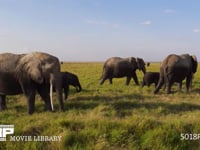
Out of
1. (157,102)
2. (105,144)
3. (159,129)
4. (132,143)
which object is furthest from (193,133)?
(157,102)

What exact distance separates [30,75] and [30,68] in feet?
0.70

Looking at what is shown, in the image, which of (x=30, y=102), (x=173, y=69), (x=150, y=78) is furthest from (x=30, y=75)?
(x=150, y=78)

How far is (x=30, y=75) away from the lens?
1041 centimetres

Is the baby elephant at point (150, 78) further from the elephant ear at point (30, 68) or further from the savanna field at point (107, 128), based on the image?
the elephant ear at point (30, 68)

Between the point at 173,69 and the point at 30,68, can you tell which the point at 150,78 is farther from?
the point at 30,68

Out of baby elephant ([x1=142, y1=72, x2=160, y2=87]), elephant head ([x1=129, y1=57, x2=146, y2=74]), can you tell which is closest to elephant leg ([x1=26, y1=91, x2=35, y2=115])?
baby elephant ([x1=142, y1=72, x2=160, y2=87])

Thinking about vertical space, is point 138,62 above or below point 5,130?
above

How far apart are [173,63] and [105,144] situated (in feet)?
27.0

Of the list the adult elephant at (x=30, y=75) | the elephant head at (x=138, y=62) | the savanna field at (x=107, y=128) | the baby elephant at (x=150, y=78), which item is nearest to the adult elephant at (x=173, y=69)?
the baby elephant at (x=150, y=78)

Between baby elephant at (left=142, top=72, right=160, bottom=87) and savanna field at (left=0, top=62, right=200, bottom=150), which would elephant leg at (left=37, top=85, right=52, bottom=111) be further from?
baby elephant at (left=142, top=72, right=160, bottom=87)

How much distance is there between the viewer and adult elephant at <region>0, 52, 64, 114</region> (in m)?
10.3

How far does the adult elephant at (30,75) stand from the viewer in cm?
1033

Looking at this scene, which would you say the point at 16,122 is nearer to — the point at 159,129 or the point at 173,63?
the point at 159,129

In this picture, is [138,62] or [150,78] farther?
[138,62]
